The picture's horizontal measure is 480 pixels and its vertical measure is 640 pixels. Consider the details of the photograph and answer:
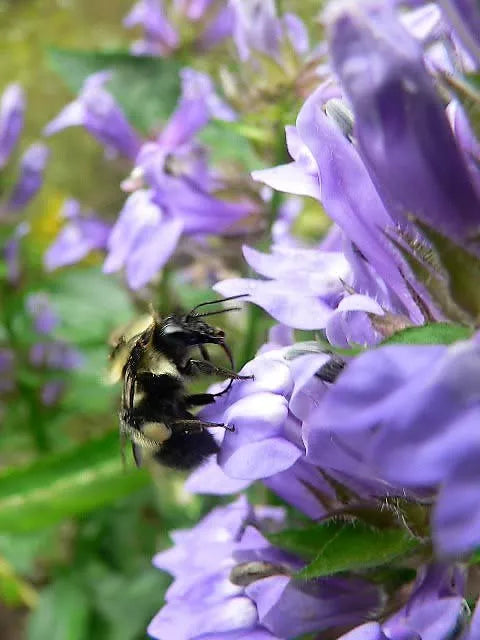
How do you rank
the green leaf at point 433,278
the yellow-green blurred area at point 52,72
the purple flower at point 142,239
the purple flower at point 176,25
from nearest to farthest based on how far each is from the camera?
the green leaf at point 433,278
the purple flower at point 142,239
the purple flower at point 176,25
the yellow-green blurred area at point 52,72

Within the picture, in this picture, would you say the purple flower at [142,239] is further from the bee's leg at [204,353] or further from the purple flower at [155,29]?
the purple flower at [155,29]

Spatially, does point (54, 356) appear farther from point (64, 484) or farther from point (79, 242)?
point (64, 484)

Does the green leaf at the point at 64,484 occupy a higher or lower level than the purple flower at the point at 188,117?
lower

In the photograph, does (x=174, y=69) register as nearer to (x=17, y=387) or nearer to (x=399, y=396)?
(x=17, y=387)

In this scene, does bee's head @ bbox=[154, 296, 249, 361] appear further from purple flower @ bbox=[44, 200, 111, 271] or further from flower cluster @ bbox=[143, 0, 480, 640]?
purple flower @ bbox=[44, 200, 111, 271]

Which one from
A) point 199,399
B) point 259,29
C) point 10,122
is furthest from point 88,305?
point 199,399

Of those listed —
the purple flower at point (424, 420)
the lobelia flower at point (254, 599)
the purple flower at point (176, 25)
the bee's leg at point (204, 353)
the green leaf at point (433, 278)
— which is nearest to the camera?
the purple flower at point (424, 420)

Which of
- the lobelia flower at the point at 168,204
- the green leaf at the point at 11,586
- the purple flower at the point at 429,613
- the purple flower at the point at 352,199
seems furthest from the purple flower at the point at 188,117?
the green leaf at the point at 11,586
